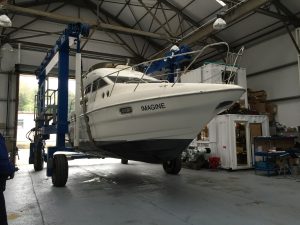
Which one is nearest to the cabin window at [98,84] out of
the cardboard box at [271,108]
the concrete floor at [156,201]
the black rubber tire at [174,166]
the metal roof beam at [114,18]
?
the concrete floor at [156,201]

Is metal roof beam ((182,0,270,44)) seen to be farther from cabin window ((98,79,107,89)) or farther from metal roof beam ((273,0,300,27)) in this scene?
cabin window ((98,79,107,89))

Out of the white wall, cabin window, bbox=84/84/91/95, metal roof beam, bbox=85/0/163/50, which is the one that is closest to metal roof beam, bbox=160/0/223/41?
the white wall

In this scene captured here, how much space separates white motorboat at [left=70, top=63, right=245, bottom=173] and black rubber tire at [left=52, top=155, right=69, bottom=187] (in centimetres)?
80

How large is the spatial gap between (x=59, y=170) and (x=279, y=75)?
29.2 feet

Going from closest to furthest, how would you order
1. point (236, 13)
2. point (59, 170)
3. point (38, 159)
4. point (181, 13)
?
1. point (59, 170)
2. point (236, 13)
3. point (38, 159)
4. point (181, 13)

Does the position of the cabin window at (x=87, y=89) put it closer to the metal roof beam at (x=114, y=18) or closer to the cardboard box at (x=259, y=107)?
the cardboard box at (x=259, y=107)

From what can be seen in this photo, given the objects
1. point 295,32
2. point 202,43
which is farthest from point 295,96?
point 202,43

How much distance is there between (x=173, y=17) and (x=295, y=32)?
5219 millimetres

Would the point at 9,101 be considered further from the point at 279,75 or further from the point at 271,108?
the point at 279,75

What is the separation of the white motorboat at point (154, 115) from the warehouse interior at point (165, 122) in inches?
0.7

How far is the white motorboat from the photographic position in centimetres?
451

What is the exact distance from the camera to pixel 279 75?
10.8 meters

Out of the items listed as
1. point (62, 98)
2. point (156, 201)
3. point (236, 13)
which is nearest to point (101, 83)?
point (62, 98)

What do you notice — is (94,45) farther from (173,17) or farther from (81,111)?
(81,111)
